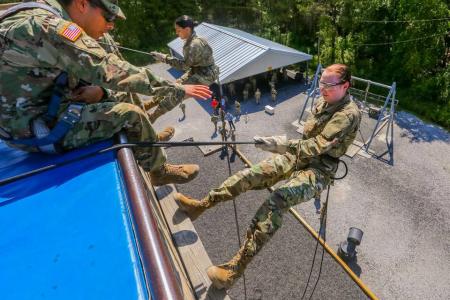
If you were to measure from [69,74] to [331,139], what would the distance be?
4111 millimetres

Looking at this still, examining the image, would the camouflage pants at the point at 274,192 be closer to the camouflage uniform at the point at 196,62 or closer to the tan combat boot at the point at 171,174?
the tan combat boot at the point at 171,174

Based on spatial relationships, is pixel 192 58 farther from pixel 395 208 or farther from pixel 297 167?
pixel 395 208

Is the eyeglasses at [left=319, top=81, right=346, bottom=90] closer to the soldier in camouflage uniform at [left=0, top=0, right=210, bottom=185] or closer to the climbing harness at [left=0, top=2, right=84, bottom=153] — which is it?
the soldier in camouflage uniform at [left=0, top=0, right=210, bottom=185]

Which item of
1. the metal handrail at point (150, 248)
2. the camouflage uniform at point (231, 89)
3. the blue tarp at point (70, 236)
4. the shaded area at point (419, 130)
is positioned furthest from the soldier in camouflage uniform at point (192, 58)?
the shaded area at point (419, 130)

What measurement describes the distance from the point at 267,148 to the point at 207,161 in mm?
8106

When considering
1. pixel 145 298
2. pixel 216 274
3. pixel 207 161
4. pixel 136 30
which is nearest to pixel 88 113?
pixel 145 298

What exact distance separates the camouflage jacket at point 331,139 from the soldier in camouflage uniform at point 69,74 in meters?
2.37

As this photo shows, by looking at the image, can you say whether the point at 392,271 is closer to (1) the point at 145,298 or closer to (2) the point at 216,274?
(2) the point at 216,274

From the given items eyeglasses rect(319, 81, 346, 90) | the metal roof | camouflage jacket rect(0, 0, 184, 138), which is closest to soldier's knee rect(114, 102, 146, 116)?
camouflage jacket rect(0, 0, 184, 138)

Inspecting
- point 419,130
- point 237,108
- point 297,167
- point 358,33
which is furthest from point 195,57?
point 358,33

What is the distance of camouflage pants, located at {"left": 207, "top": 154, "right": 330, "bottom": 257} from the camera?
4.45 metres

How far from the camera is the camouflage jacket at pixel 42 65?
2.76 metres

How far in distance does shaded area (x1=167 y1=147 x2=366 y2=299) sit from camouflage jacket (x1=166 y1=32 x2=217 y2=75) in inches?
196

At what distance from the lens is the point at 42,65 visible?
290 centimetres
